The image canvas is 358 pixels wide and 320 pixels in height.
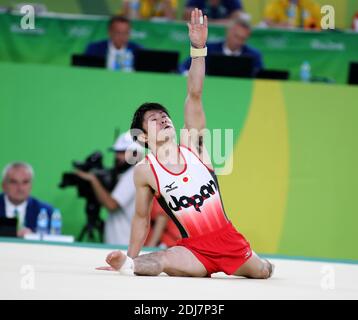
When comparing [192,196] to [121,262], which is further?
[192,196]

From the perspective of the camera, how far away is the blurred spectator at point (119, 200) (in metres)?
9.70

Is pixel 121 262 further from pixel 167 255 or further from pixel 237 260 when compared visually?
pixel 237 260

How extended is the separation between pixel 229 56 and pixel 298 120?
1008 mm

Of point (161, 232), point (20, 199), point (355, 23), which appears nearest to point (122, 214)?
point (161, 232)

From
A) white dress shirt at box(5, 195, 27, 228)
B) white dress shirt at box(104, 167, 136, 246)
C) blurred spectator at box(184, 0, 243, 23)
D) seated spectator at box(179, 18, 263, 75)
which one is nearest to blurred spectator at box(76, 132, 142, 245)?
Answer: white dress shirt at box(104, 167, 136, 246)

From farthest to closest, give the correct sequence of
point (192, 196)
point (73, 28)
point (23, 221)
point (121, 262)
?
point (73, 28) → point (23, 221) → point (192, 196) → point (121, 262)

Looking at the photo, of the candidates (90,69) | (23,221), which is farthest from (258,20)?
(23,221)

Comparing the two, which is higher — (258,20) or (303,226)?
(258,20)

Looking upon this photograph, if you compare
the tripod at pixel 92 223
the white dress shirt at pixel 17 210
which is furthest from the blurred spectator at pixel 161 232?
the white dress shirt at pixel 17 210

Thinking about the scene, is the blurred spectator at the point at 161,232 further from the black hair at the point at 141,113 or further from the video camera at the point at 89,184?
the black hair at the point at 141,113

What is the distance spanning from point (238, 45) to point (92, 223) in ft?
8.97

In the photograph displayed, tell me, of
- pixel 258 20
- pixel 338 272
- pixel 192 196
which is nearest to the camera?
pixel 192 196

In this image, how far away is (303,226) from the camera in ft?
31.2

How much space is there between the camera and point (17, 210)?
31.1 feet
